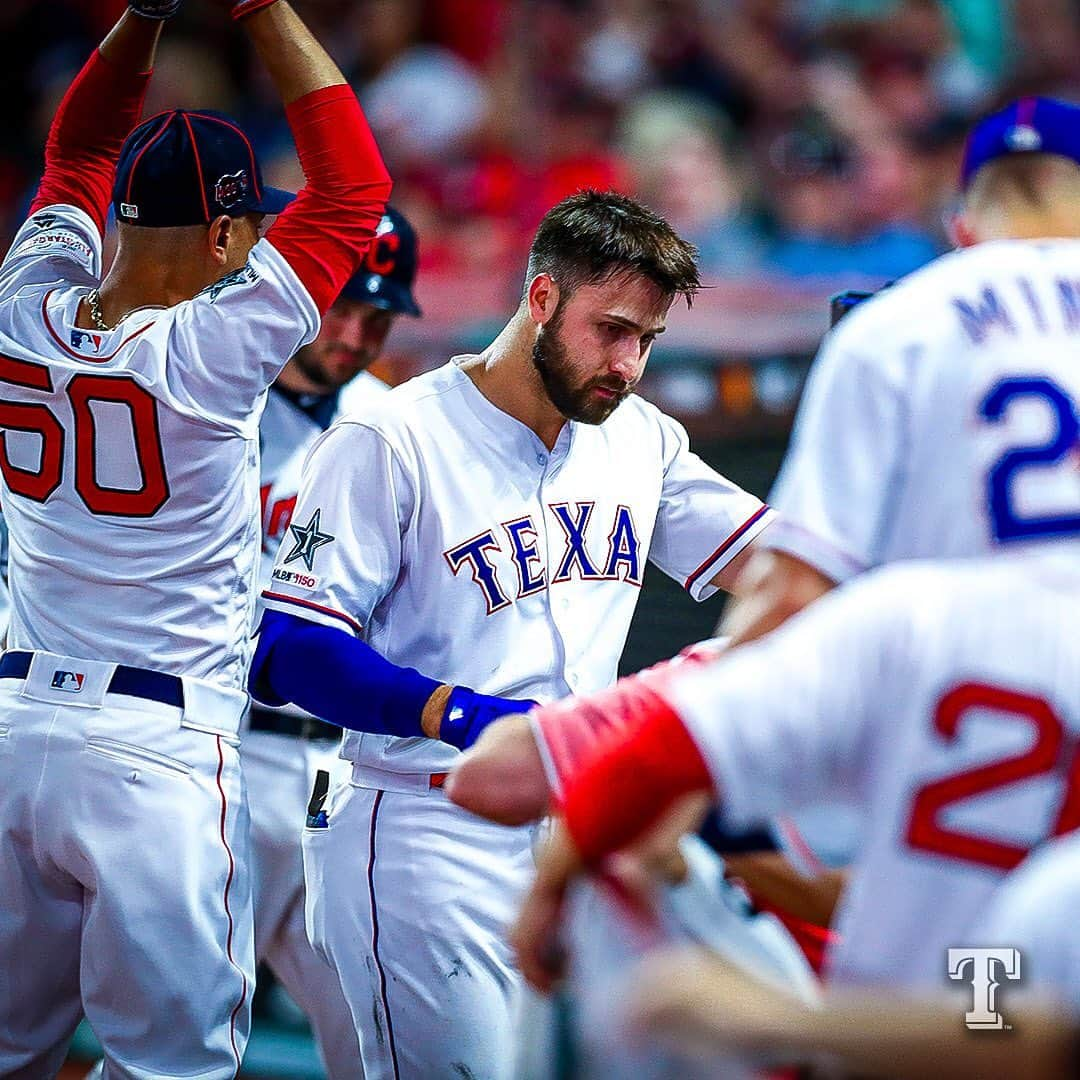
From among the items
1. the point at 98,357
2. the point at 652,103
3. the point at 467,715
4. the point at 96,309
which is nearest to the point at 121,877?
the point at 467,715

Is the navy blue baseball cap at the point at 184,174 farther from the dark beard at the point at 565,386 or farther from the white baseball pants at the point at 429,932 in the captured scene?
the white baseball pants at the point at 429,932

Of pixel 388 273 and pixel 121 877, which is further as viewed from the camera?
pixel 388 273

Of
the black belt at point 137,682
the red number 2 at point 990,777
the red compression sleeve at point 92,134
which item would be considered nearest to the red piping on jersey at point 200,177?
the red compression sleeve at point 92,134

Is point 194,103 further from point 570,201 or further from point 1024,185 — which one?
point 1024,185

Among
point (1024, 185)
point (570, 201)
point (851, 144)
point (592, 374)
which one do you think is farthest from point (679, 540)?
point (851, 144)

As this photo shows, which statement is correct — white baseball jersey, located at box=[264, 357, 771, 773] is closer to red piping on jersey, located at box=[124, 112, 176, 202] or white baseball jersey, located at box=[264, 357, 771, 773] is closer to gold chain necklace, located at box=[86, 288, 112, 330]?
gold chain necklace, located at box=[86, 288, 112, 330]

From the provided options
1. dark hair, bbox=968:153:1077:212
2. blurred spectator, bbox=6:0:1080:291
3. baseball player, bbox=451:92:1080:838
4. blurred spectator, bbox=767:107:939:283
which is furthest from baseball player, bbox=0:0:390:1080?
blurred spectator, bbox=767:107:939:283

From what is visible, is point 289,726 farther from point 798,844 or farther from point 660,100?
point 660,100
